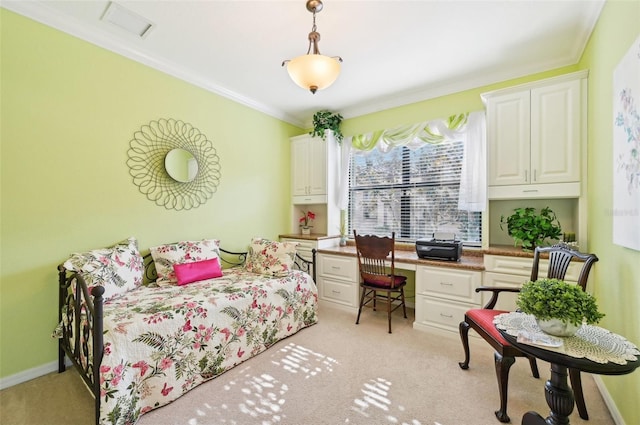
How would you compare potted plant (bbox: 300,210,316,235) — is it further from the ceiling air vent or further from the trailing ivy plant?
the trailing ivy plant

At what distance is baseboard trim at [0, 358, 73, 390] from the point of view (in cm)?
195

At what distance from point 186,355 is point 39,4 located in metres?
2.79

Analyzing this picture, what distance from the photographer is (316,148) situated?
13.4ft

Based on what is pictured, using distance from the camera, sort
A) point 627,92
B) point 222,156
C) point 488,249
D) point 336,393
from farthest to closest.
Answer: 1. point 222,156
2. point 488,249
3. point 336,393
4. point 627,92

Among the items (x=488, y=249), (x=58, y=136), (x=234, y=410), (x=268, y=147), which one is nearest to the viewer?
(x=234, y=410)

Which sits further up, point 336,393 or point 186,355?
point 186,355

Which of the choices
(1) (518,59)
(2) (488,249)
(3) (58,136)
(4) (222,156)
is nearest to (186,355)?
(3) (58,136)

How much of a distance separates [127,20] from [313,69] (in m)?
1.64

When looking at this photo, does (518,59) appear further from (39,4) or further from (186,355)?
(39,4)

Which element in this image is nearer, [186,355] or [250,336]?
[186,355]

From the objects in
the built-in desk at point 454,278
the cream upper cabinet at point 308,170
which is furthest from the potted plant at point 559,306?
the cream upper cabinet at point 308,170

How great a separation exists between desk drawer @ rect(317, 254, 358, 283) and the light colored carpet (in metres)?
0.99

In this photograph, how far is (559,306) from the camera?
3.96ft

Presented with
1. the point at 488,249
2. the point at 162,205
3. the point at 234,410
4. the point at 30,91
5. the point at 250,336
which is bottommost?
the point at 234,410
